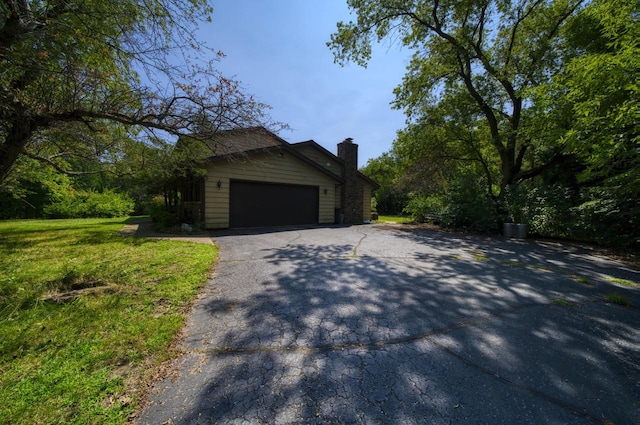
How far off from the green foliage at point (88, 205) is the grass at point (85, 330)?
18506mm

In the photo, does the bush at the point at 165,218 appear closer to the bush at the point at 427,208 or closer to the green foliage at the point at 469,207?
the green foliage at the point at 469,207

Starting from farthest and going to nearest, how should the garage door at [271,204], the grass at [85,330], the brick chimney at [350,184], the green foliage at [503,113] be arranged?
the brick chimney at [350,184]
the garage door at [271,204]
the green foliage at [503,113]
the grass at [85,330]

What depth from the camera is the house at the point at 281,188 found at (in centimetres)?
980

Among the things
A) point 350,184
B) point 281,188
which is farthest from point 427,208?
point 281,188

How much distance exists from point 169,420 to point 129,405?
324 millimetres

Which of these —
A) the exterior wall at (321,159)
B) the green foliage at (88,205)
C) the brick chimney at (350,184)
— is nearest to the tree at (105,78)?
the exterior wall at (321,159)

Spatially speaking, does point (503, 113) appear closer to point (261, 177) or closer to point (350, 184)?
Result: point (350, 184)

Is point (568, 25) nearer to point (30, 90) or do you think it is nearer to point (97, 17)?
point (97, 17)

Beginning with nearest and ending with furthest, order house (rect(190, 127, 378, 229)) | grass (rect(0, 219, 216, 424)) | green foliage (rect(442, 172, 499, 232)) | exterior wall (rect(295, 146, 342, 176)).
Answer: grass (rect(0, 219, 216, 424)) → house (rect(190, 127, 378, 229)) → green foliage (rect(442, 172, 499, 232)) → exterior wall (rect(295, 146, 342, 176))

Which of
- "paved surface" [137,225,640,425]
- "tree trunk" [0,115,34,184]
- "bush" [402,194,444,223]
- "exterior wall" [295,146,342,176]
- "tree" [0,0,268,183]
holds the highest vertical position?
"exterior wall" [295,146,342,176]

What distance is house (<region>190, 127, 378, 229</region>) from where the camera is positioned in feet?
32.2

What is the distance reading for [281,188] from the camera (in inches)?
464

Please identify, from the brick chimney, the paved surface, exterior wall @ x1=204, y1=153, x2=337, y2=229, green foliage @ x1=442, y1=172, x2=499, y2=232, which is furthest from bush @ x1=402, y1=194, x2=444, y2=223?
the paved surface

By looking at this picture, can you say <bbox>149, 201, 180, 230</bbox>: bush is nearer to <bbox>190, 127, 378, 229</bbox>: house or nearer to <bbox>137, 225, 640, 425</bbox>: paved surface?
<bbox>190, 127, 378, 229</bbox>: house
